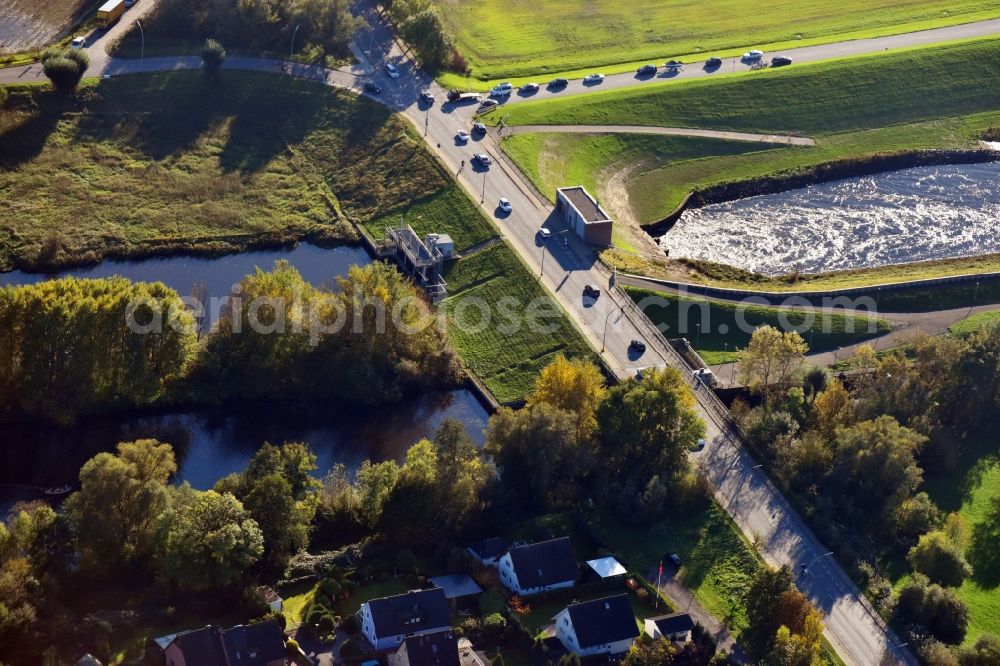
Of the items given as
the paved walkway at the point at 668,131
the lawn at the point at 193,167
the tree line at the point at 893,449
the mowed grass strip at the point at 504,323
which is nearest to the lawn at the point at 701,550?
the tree line at the point at 893,449

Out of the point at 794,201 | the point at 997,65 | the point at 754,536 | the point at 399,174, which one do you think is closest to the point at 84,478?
the point at 754,536

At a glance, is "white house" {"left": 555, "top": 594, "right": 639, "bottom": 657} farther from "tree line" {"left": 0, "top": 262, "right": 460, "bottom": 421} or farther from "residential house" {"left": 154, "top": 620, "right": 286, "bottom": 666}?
"tree line" {"left": 0, "top": 262, "right": 460, "bottom": 421}

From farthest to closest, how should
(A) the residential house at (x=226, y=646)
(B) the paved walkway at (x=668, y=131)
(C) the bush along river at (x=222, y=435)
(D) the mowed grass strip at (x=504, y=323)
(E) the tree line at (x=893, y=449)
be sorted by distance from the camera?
(B) the paved walkway at (x=668, y=131) → (D) the mowed grass strip at (x=504, y=323) → (C) the bush along river at (x=222, y=435) → (E) the tree line at (x=893, y=449) → (A) the residential house at (x=226, y=646)

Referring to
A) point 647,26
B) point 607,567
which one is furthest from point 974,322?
point 647,26

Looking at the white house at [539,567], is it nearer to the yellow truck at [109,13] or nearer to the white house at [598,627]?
the white house at [598,627]

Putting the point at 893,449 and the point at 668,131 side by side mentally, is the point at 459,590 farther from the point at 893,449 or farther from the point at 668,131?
the point at 668,131

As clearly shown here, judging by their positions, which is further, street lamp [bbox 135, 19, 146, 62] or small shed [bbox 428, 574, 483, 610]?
street lamp [bbox 135, 19, 146, 62]

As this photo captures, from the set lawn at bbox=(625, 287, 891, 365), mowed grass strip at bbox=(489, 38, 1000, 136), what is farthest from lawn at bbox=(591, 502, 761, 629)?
mowed grass strip at bbox=(489, 38, 1000, 136)
